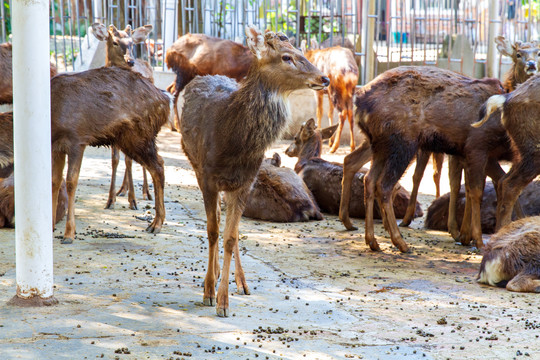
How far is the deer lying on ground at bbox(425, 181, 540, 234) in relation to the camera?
8.26 meters

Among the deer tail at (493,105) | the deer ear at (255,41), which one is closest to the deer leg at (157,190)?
the deer ear at (255,41)

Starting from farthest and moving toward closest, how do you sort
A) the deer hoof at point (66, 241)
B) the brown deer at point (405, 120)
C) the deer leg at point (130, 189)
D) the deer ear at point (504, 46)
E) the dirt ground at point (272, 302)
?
the deer ear at point (504, 46) < the deer leg at point (130, 189) < the brown deer at point (405, 120) < the deer hoof at point (66, 241) < the dirt ground at point (272, 302)

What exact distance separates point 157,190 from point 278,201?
1496mm

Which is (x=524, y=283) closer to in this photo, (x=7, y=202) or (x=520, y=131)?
(x=520, y=131)

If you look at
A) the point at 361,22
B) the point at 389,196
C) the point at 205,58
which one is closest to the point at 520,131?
the point at 389,196

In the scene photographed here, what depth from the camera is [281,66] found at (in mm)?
5359

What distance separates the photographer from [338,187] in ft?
30.7

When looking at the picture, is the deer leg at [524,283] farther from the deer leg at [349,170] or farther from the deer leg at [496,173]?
the deer leg at [349,170]

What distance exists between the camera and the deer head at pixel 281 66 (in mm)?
5324

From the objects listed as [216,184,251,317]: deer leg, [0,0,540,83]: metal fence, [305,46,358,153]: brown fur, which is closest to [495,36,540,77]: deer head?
[305,46,358,153]: brown fur

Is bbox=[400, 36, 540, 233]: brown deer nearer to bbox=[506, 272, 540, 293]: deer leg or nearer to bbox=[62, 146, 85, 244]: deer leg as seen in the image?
bbox=[506, 272, 540, 293]: deer leg

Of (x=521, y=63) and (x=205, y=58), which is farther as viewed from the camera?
(x=205, y=58)

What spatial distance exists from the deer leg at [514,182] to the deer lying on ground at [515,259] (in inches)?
36.4

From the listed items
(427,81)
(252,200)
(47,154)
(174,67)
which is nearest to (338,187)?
(252,200)
